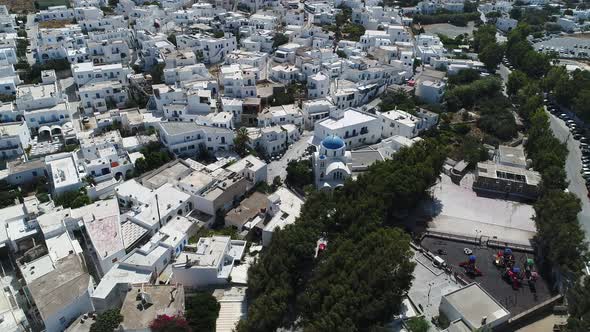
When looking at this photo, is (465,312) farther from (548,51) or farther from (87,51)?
(548,51)

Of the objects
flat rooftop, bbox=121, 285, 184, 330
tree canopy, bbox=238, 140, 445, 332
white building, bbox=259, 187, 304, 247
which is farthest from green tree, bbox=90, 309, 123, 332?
white building, bbox=259, 187, 304, 247

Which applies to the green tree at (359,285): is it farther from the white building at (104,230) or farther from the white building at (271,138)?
the white building at (271,138)

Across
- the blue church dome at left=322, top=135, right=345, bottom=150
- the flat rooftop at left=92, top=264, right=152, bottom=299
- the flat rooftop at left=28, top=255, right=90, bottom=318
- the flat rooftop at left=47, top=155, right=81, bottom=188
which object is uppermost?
the blue church dome at left=322, top=135, right=345, bottom=150

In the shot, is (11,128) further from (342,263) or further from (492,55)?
(492,55)

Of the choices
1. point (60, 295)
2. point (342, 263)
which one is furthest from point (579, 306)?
point (60, 295)

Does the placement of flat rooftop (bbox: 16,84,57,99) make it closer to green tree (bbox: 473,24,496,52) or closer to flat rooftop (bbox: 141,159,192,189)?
flat rooftop (bbox: 141,159,192,189)

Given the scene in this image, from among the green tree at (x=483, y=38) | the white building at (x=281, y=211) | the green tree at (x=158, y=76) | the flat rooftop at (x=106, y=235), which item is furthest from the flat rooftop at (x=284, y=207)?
the green tree at (x=483, y=38)

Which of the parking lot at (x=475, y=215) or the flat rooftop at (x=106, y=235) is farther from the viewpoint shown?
the parking lot at (x=475, y=215)
